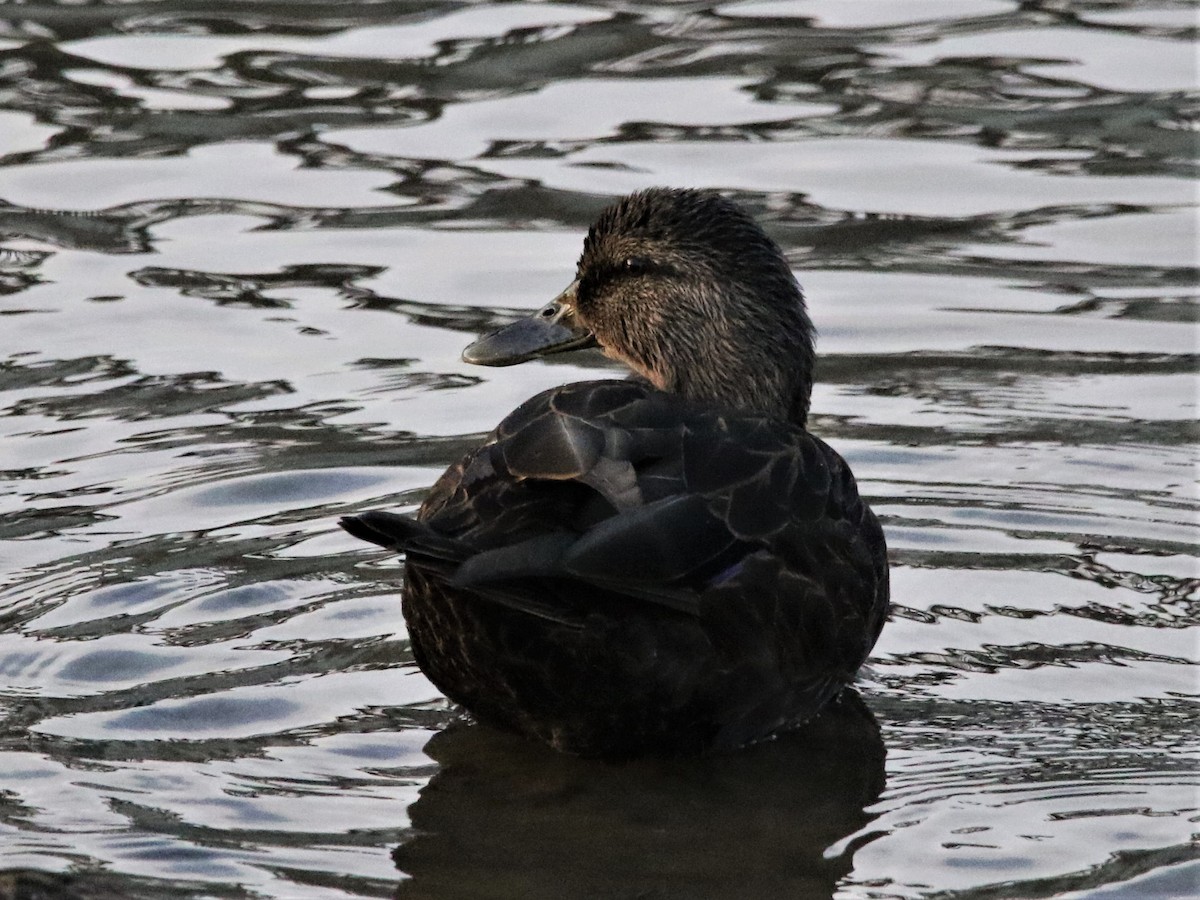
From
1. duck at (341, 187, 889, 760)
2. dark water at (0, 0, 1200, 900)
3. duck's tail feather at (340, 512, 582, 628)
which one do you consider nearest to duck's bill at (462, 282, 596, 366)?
dark water at (0, 0, 1200, 900)

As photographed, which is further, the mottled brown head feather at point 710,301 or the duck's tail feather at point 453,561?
the mottled brown head feather at point 710,301

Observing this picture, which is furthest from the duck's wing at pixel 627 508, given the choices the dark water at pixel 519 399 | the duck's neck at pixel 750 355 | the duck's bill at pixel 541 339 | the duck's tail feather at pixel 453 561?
Result: the duck's bill at pixel 541 339

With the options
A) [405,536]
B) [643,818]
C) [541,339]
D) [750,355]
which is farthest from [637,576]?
[541,339]

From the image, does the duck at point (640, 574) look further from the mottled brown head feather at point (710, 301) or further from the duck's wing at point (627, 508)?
the mottled brown head feather at point (710, 301)

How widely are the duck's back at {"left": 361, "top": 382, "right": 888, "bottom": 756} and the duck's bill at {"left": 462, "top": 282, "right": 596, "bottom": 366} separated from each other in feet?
3.73

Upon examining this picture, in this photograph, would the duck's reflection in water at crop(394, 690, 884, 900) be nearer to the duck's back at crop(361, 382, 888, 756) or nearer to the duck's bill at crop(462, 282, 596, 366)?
the duck's back at crop(361, 382, 888, 756)

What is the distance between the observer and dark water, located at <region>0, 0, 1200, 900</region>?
5.67 metres

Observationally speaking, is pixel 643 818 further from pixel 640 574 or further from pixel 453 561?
pixel 453 561

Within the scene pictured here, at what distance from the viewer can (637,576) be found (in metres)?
5.47

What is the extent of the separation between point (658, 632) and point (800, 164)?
19.8 feet

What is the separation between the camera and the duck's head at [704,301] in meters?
6.89

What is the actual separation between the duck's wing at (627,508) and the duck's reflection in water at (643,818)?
55 cm

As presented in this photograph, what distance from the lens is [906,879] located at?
5.39m

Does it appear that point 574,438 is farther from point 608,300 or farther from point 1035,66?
point 1035,66
